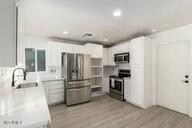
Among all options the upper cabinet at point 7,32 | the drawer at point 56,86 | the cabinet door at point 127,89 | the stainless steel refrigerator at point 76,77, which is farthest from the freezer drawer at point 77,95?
the upper cabinet at point 7,32

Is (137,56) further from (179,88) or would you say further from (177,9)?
(177,9)

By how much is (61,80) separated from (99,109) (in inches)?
64.4

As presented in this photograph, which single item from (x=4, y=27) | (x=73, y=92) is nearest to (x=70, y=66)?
(x=73, y=92)

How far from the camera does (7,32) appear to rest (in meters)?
0.91

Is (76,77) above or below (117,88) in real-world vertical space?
above

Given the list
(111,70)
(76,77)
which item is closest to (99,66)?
(111,70)

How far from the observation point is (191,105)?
2.79 metres

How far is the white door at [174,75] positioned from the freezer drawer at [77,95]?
8.13ft

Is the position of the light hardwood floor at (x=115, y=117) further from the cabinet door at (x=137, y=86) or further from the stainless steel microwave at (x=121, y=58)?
the stainless steel microwave at (x=121, y=58)

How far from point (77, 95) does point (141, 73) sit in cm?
227

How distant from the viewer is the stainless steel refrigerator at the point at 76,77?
3.65 meters

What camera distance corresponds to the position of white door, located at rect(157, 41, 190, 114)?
2.97 m

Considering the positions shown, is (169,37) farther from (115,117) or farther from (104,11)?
(115,117)

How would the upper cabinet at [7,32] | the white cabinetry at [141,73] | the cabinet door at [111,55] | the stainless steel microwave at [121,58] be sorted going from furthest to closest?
the cabinet door at [111,55], the stainless steel microwave at [121,58], the white cabinetry at [141,73], the upper cabinet at [7,32]
